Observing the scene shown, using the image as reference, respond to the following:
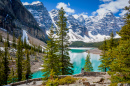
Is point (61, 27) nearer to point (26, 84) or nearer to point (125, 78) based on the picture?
point (26, 84)

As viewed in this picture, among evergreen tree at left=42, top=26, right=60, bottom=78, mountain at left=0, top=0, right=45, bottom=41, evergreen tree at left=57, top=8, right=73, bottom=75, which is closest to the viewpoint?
evergreen tree at left=42, top=26, right=60, bottom=78

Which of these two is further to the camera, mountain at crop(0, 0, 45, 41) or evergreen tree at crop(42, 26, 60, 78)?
mountain at crop(0, 0, 45, 41)

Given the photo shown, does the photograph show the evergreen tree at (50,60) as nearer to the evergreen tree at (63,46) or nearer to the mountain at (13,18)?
the evergreen tree at (63,46)

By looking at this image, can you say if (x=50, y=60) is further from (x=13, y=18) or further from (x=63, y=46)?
(x=13, y=18)

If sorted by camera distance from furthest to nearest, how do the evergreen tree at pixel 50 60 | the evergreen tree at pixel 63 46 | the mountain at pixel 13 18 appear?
1. the mountain at pixel 13 18
2. the evergreen tree at pixel 63 46
3. the evergreen tree at pixel 50 60

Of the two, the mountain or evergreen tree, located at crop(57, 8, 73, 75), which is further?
the mountain

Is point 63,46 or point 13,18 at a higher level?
point 13,18

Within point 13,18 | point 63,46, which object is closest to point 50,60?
point 63,46

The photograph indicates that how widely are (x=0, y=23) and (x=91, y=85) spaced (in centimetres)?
13352

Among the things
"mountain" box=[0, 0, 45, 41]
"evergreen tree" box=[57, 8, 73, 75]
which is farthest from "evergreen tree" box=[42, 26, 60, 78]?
"mountain" box=[0, 0, 45, 41]

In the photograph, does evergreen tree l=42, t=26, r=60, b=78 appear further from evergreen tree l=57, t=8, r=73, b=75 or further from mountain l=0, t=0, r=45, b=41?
mountain l=0, t=0, r=45, b=41

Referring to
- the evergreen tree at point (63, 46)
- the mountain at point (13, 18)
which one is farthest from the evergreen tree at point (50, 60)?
the mountain at point (13, 18)

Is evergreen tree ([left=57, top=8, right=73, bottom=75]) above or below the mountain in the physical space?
below

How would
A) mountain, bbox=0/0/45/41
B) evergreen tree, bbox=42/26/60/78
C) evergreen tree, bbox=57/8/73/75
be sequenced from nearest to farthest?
1. evergreen tree, bbox=42/26/60/78
2. evergreen tree, bbox=57/8/73/75
3. mountain, bbox=0/0/45/41
